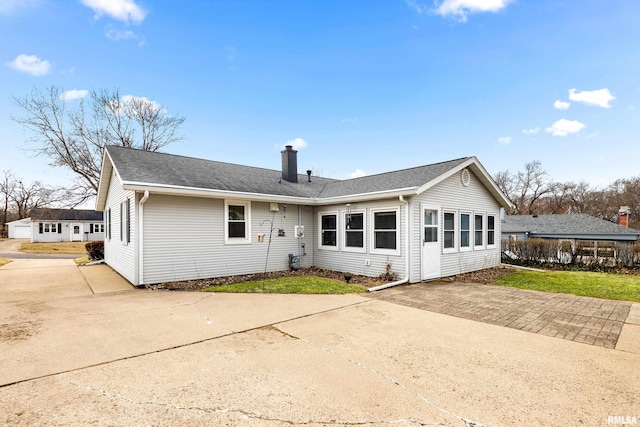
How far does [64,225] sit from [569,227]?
158 ft

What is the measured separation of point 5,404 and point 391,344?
398cm

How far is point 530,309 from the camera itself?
19.6ft

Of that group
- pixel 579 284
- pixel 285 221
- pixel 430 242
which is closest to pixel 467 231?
pixel 430 242

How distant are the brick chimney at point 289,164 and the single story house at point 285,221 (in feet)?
3.29

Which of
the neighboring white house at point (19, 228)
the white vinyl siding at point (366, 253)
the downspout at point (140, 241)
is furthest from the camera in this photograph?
the neighboring white house at point (19, 228)

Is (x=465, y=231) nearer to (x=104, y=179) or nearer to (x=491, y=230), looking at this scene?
(x=491, y=230)

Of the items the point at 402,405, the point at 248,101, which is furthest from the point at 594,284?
the point at 248,101

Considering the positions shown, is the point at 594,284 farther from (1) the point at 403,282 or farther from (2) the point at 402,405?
(2) the point at 402,405

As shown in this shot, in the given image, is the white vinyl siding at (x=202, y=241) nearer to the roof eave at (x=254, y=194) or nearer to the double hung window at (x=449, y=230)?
the roof eave at (x=254, y=194)

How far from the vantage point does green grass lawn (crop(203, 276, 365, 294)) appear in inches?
297

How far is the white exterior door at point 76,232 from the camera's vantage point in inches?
1385

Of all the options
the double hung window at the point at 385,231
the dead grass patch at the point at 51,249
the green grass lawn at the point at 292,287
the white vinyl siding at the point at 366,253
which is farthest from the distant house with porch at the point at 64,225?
the double hung window at the point at 385,231

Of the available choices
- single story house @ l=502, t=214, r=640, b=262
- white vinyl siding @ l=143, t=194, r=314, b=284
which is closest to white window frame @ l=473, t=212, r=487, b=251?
single story house @ l=502, t=214, r=640, b=262

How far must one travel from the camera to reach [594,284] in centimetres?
883
